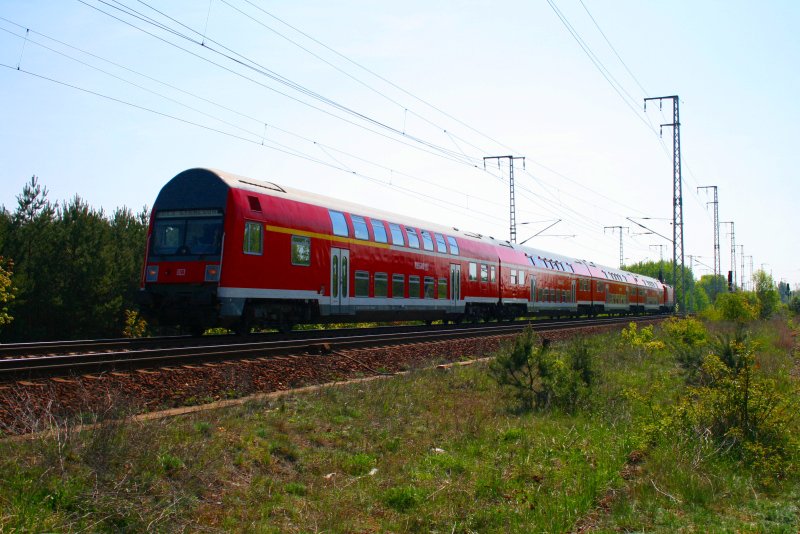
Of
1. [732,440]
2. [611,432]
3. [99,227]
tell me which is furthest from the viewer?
[99,227]

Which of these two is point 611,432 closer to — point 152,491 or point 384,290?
point 152,491

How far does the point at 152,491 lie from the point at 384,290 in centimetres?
1461

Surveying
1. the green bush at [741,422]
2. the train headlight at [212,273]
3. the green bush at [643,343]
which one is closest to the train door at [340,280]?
the train headlight at [212,273]

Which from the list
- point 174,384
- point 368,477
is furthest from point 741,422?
point 174,384

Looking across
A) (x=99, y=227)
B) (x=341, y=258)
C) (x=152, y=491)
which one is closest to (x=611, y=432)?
(x=152, y=491)

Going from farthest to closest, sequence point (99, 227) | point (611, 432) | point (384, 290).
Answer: point (99, 227), point (384, 290), point (611, 432)

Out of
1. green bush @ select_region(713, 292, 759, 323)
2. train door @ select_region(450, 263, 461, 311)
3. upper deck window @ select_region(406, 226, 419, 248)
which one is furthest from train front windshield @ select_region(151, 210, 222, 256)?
green bush @ select_region(713, 292, 759, 323)

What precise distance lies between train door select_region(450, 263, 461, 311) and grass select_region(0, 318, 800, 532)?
15293 mm

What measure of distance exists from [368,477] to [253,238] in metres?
9.02

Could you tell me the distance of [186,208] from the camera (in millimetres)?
14758

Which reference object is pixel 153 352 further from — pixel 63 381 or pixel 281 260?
pixel 281 260

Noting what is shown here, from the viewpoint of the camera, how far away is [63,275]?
3136 cm

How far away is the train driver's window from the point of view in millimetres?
14250

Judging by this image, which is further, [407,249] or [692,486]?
[407,249]
